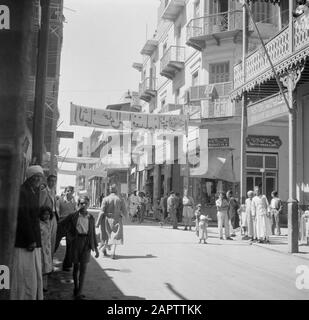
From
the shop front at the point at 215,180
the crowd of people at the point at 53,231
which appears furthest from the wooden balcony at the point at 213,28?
the crowd of people at the point at 53,231

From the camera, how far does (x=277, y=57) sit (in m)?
13.1

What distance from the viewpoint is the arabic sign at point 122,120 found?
19469 mm

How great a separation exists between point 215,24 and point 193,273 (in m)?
17.5

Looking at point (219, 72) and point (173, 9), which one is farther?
point (173, 9)

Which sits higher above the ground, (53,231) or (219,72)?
(219,72)

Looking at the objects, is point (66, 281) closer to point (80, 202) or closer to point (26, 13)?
point (80, 202)

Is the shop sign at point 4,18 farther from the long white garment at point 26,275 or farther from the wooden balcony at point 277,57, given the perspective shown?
the wooden balcony at point 277,57

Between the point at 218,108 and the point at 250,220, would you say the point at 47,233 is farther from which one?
the point at 218,108

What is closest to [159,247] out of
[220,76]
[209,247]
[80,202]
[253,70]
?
[209,247]

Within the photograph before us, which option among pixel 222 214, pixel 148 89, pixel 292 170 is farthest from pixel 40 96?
pixel 148 89

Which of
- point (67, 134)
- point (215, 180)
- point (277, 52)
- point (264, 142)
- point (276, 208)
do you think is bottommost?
point (276, 208)

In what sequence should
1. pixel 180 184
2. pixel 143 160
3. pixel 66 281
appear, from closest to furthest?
pixel 66 281, pixel 180 184, pixel 143 160

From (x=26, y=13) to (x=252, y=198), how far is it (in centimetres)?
1200

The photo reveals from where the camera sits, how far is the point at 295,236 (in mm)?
11609
